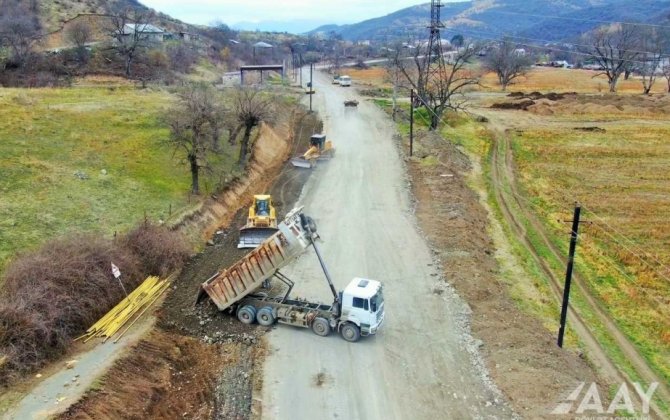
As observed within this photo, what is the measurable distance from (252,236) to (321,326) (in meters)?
10.8

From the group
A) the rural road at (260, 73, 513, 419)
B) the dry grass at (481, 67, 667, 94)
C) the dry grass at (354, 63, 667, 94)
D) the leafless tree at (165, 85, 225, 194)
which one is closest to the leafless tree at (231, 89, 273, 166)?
the leafless tree at (165, 85, 225, 194)

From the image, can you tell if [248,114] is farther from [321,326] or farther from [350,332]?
[350,332]

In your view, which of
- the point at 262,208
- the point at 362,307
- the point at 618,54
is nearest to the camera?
the point at 362,307

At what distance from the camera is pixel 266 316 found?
23.9 meters

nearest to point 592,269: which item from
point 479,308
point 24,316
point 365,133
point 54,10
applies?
point 479,308

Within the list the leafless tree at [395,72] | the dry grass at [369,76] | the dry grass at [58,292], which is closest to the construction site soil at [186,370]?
the dry grass at [58,292]

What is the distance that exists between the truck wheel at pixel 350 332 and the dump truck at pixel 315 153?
27.5 meters

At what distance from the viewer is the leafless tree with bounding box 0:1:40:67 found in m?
77.4

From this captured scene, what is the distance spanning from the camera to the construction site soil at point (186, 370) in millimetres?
18875

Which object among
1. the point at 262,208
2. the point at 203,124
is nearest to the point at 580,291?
the point at 262,208

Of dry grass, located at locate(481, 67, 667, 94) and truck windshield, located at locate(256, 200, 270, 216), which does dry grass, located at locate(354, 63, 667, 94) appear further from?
truck windshield, located at locate(256, 200, 270, 216)

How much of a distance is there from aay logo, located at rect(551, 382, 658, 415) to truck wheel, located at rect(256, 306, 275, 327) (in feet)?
36.7

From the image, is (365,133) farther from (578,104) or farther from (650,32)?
(650,32)

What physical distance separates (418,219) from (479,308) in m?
12.4
